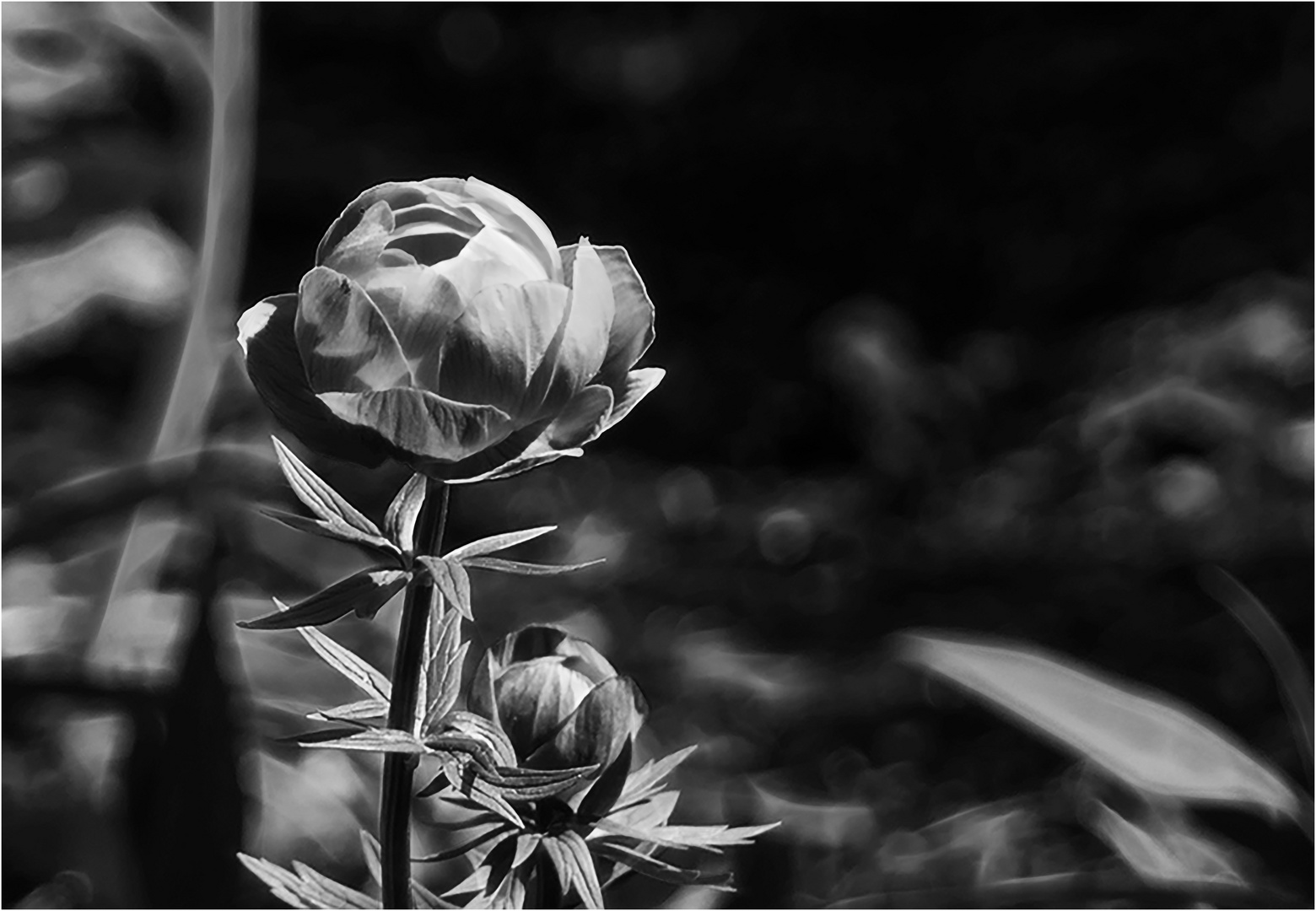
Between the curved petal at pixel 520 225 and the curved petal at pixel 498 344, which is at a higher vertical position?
the curved petal at pixel 520 225

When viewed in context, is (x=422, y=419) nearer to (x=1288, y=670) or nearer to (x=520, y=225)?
(x=520, y=225)

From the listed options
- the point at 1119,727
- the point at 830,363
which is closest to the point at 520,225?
the point at 1119,727

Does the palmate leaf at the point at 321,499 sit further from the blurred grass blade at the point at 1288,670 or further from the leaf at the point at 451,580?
the blurred grass blade at the point at 1288,670

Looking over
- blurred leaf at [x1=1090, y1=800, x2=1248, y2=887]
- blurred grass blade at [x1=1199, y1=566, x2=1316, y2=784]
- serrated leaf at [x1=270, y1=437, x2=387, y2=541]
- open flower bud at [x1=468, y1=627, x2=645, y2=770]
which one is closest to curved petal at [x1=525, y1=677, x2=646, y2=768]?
open flower bud at [x1=468, y1=627, x2=645, y2=770]

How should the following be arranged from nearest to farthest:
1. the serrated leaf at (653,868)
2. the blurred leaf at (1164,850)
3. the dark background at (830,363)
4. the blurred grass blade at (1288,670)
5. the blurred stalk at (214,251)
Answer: the serrated leaf at (653,868) < the blurred leaf at (1164,850) < the blurred grass blade at (1288,670) < the blurred stalk at (214,251) < the dark background at (830,363)

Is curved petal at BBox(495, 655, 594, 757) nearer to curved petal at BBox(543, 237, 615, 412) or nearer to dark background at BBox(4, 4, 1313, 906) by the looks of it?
curved petal at BBox(543, 237, 615, 412)

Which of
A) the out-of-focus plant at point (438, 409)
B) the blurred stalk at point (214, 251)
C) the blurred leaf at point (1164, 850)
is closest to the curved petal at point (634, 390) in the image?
the out-of-focus plant at point (438, 409)
